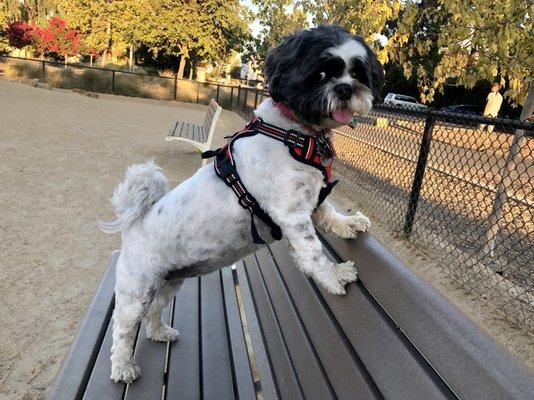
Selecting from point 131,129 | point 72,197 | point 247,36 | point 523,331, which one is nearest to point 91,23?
point 247,36

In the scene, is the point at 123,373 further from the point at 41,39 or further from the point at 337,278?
the point at 41,39

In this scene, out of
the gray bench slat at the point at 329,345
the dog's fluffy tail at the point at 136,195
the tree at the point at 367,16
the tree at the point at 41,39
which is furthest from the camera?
the tree at the point at 41,39

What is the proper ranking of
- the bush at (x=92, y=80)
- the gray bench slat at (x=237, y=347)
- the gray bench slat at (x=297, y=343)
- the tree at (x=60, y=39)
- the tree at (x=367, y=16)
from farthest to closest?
the tree at (x=60, y=39) → the bush at (x=92, y=80) → the tree at (x=367, y=16) → the gray bench slat at (x=237, y=347) → the gray bench slat at (x=297, y=343)

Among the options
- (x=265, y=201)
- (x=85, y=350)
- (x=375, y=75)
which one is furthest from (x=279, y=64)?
(x=85, y=350)

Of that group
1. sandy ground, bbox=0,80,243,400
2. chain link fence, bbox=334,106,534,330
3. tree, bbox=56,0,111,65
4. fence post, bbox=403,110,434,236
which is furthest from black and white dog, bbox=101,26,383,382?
tree, bbox=56,0,111,65

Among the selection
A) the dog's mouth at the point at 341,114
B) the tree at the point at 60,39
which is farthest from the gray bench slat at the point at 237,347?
the tree at the point at 60,39

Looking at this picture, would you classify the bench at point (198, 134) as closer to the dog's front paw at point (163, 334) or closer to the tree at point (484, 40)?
the tree at point (484, 40)

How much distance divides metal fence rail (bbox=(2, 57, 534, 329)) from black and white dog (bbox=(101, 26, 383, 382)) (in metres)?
1.64

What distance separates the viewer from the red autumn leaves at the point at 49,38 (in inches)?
1425

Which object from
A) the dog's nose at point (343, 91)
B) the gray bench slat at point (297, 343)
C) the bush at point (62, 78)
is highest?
the dog's nose at point (343, 91)

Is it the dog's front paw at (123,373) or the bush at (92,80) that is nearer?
the dog's front paw at (123,373)

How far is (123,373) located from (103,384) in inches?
3.3

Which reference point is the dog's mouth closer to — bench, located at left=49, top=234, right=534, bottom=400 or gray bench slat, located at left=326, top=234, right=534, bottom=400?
bench, located at left=49, top=234, right=534, bottom=400

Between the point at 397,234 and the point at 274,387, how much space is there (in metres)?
3.60
